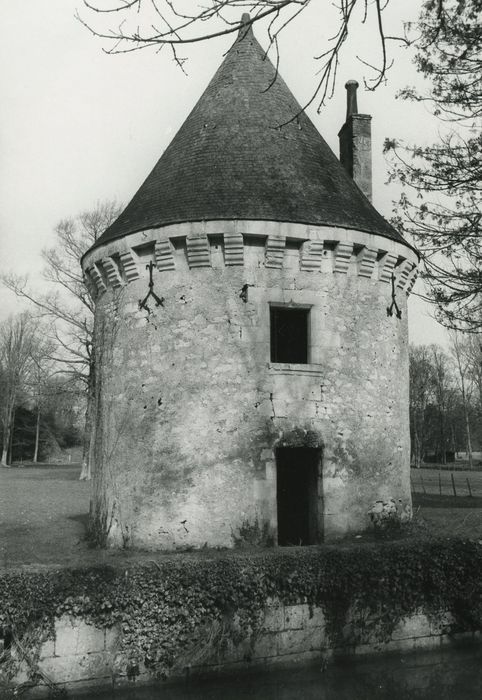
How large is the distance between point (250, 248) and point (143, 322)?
77.1 inches

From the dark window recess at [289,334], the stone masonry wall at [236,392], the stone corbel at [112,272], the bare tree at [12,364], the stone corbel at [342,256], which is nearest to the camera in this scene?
the stone masonry wall at [236,392]

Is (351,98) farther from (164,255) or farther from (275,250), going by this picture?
(164,255)

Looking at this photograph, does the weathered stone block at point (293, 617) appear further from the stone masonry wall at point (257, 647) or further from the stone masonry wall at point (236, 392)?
the stone masonry wall at point (236, 392)

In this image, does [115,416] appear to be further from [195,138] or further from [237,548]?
[195,138]

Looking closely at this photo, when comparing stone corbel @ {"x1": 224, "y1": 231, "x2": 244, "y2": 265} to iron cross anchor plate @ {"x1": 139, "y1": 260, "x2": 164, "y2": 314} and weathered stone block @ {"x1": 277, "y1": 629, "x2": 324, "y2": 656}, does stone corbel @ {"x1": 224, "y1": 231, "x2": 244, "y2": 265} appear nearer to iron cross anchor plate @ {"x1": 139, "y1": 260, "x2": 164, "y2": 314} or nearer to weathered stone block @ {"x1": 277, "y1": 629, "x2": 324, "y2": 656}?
iron cross anchor plate @ {"x1": 139, "y1": 260, "x2": 164, "y2": 314}

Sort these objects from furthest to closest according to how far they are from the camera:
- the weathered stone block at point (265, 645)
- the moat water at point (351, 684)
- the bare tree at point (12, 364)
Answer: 1. the bare tree at point (12, 364)
2. the weathered stone block at point (265, 645)
3. the moat water at point (351, 684)

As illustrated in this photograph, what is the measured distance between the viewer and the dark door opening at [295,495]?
962 centimetres

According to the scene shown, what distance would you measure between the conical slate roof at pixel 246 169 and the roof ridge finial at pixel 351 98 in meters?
1.49

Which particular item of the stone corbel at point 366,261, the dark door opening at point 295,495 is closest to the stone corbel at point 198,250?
the stone corbel at point 366,261

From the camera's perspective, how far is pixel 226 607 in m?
6.70

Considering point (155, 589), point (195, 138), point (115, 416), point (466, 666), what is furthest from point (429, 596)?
point (195, 138)

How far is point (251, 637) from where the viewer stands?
679 centimetres

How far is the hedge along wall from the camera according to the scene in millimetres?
6207

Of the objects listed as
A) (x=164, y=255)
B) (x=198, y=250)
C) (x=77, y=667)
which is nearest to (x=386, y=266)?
(x=198, y=250)
